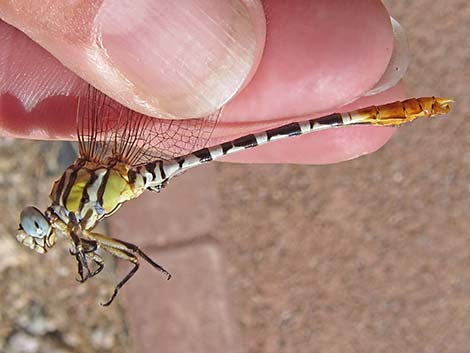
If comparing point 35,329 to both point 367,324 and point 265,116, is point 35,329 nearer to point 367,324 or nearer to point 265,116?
point 367,324

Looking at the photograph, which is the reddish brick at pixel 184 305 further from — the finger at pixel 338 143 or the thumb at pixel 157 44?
the thumb at pixel 157 44

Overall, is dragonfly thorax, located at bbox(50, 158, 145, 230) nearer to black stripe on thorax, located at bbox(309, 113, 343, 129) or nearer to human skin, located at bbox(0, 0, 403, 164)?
human skin, located at bbox(0, 0, 403, 164)

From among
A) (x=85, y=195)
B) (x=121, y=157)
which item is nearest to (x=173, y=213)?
(x=121, y=157)

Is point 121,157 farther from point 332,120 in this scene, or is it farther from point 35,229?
point 332,120

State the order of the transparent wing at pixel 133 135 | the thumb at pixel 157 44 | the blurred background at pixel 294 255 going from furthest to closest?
the blurred background at pixel 294 255 → the transparent wing at pixel 133 135 → the thumb at pixel 157 44

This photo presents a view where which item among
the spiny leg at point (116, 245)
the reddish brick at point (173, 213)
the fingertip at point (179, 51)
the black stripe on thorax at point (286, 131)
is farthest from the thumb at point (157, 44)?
the reddish brick at point (173, 213)

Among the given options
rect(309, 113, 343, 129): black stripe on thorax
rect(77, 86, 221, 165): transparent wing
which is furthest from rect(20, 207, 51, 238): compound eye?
rect(309, 113, 343, 129): black stripe on thorax

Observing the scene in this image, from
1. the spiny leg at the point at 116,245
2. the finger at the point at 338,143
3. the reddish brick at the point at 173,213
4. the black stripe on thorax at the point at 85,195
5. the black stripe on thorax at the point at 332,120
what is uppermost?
the reddish brick at the point at 173,213
